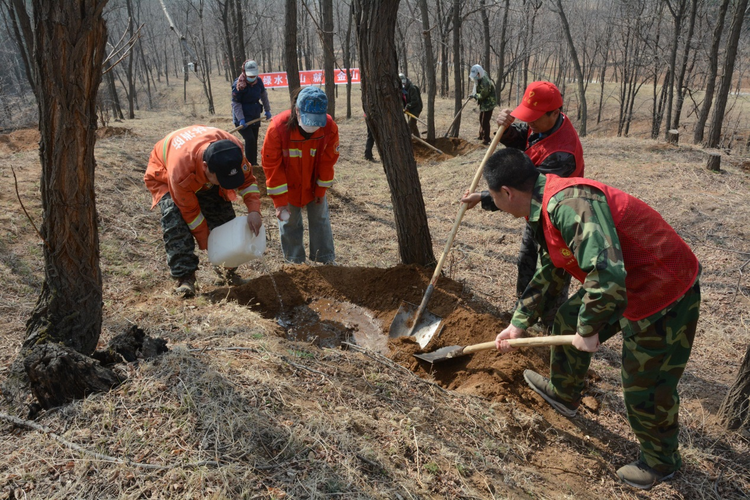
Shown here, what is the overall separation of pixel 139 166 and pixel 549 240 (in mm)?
7282

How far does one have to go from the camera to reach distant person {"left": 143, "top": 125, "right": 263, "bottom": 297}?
3578 millimetres

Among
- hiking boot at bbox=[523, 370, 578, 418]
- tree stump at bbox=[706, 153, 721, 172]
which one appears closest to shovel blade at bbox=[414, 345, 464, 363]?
hiking boot at bbox=[523, 370, 578, 418]

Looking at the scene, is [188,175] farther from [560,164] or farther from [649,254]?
[649,254]

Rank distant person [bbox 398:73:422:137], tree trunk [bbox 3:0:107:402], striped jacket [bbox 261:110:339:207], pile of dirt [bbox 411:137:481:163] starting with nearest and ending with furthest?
1. tree trunk [bbox 3:0:107:402]
2. striped jacket [bbox 261:110:339:207]
3. distant person [bbox 398:73:422:137]
4. pile of dirt [bbox 411:137:481:163]

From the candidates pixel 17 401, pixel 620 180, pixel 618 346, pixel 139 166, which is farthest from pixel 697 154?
pixel 17 401

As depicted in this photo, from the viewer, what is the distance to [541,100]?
11.1 ft

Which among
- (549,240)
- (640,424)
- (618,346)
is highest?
(549,240)

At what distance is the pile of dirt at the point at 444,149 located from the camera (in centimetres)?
1123

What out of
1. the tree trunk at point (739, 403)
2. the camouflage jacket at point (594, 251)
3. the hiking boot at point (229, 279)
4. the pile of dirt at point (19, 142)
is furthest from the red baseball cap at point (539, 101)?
the pile of dirt at point (19, 142)

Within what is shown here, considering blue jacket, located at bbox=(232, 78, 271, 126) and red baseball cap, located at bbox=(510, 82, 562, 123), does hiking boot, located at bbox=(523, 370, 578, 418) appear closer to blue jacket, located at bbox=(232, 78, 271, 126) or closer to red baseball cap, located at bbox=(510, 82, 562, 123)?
red baseball cap, located at bbox=(510, 82, 562, 123)

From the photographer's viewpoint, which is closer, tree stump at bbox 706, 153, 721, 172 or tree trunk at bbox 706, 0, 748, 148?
tree stump at bbox 706, 153, 721, 172

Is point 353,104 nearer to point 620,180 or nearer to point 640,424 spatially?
point 620,180

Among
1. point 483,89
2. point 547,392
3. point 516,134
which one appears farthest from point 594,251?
point 483,89

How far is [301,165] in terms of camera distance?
434cm
